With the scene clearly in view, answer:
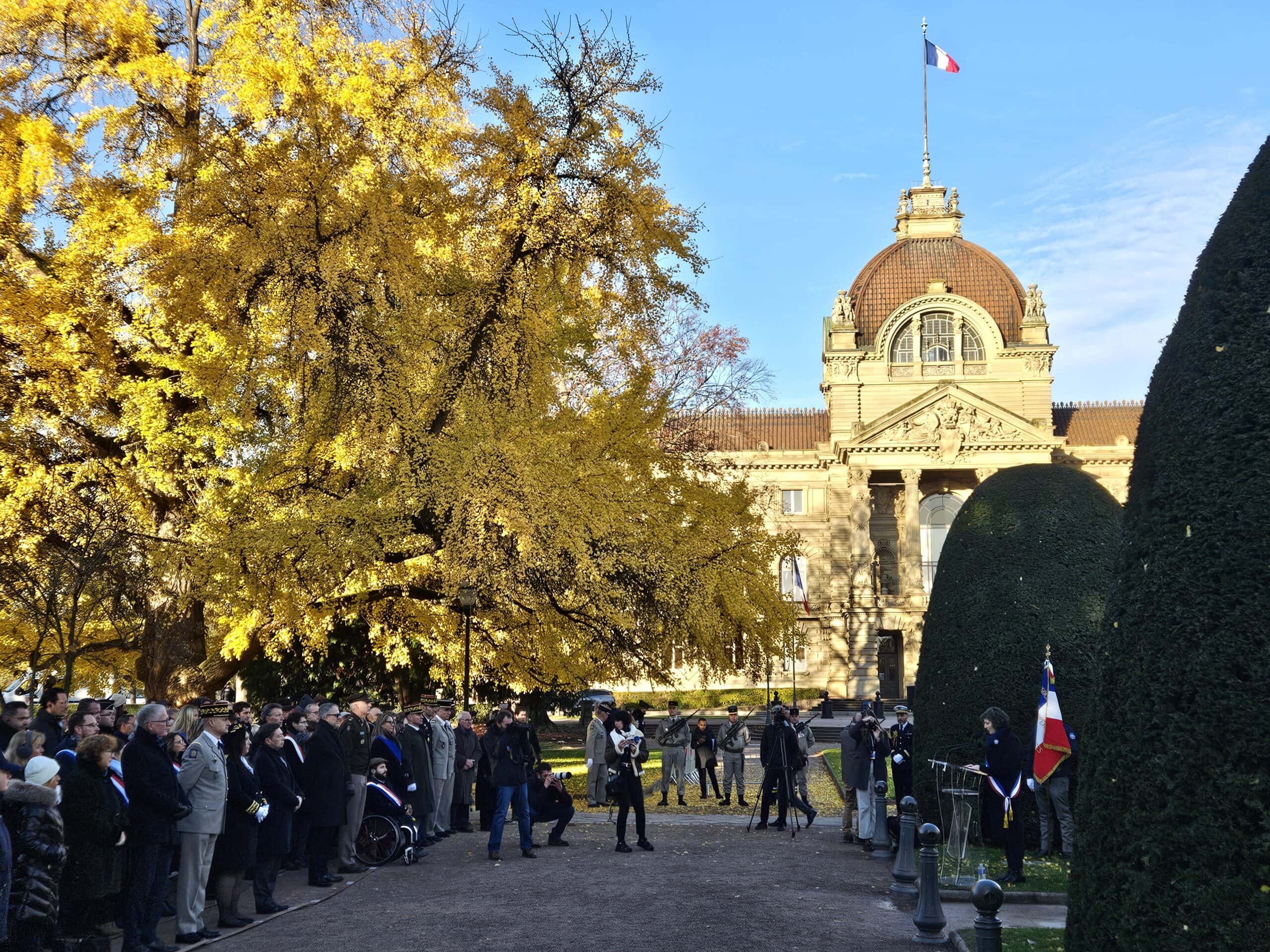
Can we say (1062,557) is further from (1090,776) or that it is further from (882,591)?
(882,591)

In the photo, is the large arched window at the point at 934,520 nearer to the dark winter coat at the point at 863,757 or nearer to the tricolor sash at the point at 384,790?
the dark winter coat at the point at 863,757

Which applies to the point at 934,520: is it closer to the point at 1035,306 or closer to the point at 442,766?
the point at 1035,306

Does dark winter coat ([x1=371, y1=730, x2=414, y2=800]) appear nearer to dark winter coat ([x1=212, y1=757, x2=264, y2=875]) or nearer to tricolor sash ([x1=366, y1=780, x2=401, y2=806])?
tricolor sash ([x1=366, y1=780, x2=401, y2=806])

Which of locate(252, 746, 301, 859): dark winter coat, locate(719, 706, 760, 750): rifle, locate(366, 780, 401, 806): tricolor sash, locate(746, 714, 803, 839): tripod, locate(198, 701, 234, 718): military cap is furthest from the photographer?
locate(719, 706, 760, 750): rifle

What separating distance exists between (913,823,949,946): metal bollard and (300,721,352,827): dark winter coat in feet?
19.2

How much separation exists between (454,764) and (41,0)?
1361 cm

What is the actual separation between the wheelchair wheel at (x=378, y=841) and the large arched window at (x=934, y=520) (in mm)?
50193

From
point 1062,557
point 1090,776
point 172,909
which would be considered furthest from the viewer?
point 1062,557

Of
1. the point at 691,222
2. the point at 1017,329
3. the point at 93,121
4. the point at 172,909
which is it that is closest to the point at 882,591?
the point at 1017,329

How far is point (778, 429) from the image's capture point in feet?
219

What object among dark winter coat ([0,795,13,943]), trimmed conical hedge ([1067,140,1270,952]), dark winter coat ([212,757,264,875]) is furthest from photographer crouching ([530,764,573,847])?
trimmed conical hedge ([1067,140,1270,952])

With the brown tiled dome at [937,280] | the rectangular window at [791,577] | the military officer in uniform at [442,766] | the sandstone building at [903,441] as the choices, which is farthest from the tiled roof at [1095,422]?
the military officer in uniform at [442,766]

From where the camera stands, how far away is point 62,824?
22.8 ft

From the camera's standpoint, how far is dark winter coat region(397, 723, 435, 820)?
14.1 metres
